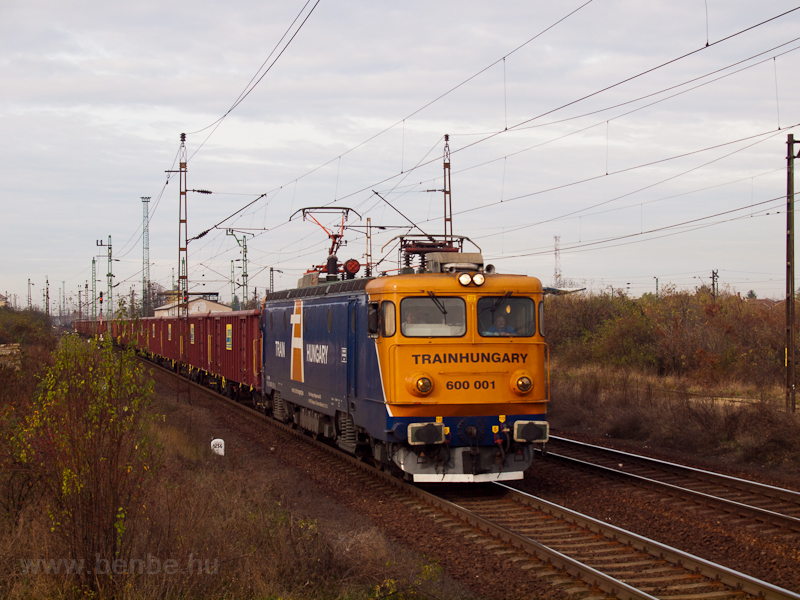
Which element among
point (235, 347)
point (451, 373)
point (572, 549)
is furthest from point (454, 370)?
point (235, 347)

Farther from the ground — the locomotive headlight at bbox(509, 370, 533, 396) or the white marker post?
the locomotive headlight at bbox(509, 370, 533, 396)

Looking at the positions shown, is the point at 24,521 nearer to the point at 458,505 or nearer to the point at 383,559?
the point at 383,559

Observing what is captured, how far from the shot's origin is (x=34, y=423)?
19.7ft

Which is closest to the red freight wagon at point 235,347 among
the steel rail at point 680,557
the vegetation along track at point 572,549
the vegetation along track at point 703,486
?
the vegetation along track at point 703,486

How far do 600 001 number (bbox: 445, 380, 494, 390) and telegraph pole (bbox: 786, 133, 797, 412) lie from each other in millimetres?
8120

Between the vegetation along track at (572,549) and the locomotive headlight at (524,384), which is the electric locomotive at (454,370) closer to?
the locomotive headlight at (524,384)

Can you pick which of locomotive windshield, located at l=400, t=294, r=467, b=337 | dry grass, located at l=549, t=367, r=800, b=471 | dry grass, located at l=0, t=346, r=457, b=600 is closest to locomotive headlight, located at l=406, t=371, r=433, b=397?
locomotive windshield, located at l=400, t=294, r=467, b=337

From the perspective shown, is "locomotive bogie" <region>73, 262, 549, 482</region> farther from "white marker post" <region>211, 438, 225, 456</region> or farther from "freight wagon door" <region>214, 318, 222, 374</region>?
"freight wagon door" <region>214, 318, 222, 374</region>

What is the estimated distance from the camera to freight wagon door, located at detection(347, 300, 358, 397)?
11.3 metres

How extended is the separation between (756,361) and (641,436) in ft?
31.7

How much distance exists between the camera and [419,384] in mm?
9664

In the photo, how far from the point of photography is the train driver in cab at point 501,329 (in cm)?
1019

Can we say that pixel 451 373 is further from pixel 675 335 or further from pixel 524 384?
pixel 675 335

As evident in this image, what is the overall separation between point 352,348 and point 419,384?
2067 mm
